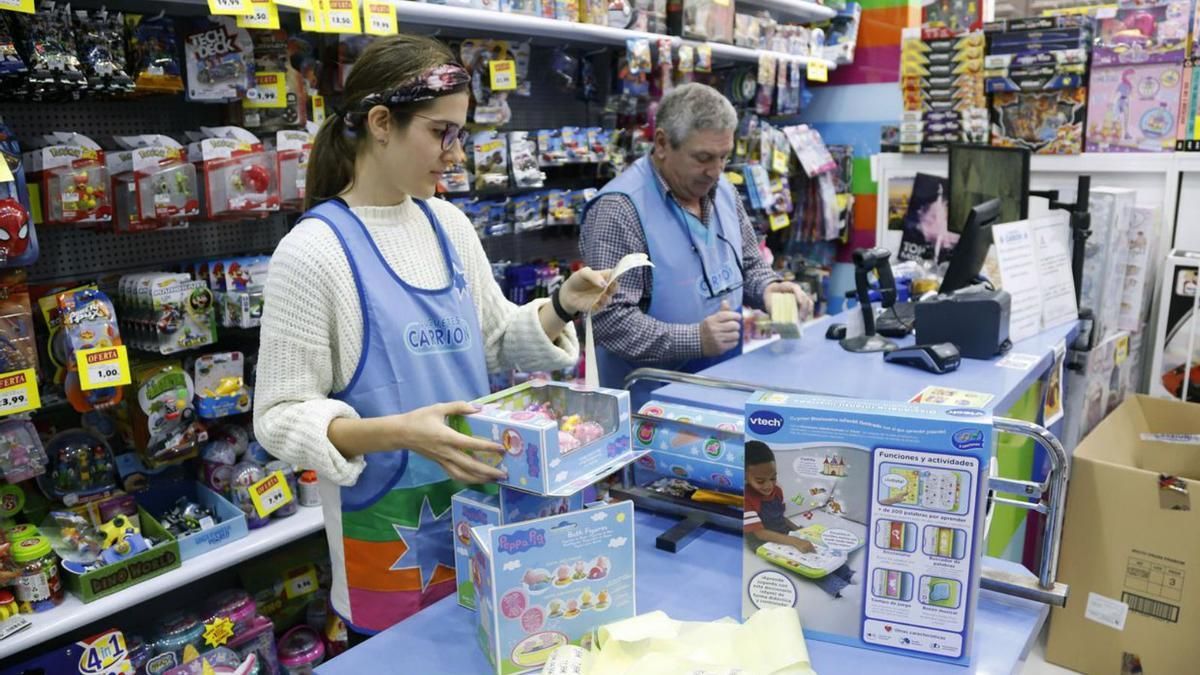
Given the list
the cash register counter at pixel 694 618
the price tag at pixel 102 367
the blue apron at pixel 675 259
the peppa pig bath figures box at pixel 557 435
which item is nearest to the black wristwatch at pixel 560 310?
the peppa pig bath figures box at pixel 557 435

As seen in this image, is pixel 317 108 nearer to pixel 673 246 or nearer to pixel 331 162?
pixel 331 162

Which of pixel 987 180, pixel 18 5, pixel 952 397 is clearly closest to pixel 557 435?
pixel 952 397

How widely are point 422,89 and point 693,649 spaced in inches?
41.4

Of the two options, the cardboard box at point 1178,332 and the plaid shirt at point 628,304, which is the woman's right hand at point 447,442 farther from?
the cardboard box at point 1178,332

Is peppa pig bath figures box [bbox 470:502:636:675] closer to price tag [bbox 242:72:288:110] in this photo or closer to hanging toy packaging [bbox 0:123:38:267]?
hanging toy packaging [bbox 0:123:38:267]

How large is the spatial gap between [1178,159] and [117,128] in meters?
3.93

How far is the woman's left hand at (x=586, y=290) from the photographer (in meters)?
1.75

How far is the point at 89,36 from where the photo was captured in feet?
6.88

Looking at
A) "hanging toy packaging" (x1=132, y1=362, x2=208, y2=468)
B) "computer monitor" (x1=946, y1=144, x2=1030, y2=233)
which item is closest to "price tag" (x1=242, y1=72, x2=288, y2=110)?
"hanging toy packaging" (x1=132, y1=362, x2=208, y2=468)

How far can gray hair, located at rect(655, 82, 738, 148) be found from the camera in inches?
107

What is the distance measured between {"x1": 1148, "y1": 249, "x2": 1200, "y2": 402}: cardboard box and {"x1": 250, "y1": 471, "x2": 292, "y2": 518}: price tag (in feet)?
11.3

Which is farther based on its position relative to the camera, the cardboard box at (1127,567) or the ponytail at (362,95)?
the cardboard box at (1127,567)

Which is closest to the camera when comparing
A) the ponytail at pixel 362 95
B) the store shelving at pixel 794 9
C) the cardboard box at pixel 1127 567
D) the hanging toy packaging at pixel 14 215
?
the ponytail at pixel 362 95

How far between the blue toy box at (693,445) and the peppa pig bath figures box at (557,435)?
33cm
